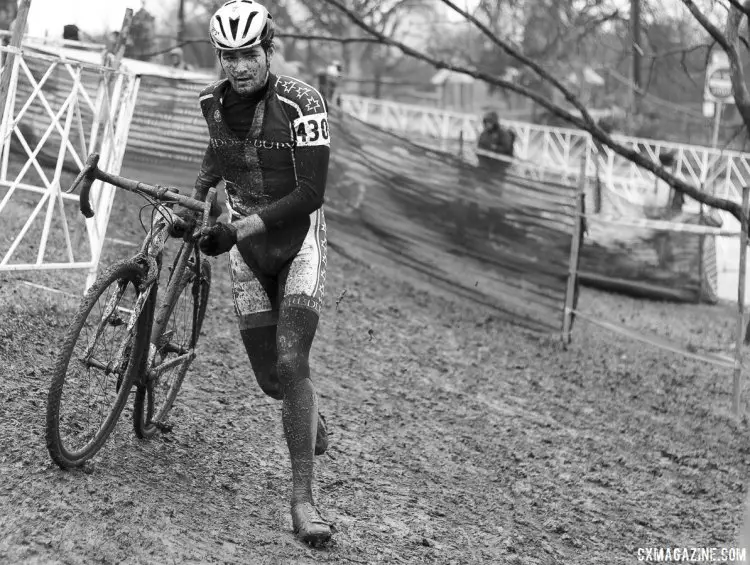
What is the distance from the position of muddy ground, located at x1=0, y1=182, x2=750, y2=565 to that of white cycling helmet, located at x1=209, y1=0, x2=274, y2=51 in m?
2.01

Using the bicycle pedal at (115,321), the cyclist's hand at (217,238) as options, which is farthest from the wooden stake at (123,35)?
the cyclist's hand at (217,238)

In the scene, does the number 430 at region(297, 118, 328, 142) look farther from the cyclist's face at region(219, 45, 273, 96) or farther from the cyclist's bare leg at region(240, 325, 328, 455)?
the cyclist's bare leg at region(240, 325, 328, 455)

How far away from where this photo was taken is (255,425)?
6.54 meters

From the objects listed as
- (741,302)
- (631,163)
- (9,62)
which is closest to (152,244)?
(9,62)

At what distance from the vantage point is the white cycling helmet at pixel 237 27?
4.61 metres

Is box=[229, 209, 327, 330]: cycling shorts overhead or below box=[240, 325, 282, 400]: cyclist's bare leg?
overhead

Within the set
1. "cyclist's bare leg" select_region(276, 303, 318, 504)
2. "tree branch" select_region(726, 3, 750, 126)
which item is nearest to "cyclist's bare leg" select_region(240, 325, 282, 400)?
"cyclist's bare leg" select_region(276, 303, 318, 504)

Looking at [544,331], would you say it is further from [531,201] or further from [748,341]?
[748,341]

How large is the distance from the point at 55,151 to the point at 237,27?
659 cm

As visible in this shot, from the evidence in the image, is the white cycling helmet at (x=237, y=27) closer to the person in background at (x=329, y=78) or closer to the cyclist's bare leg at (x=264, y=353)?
the cyclist's bare leg at (x=264, y=353)

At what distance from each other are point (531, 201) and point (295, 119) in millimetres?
6681

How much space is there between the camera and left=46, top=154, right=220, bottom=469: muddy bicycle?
464 centimetres

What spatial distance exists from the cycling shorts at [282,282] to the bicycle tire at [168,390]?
297mm

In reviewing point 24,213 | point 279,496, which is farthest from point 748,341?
point 24,213
